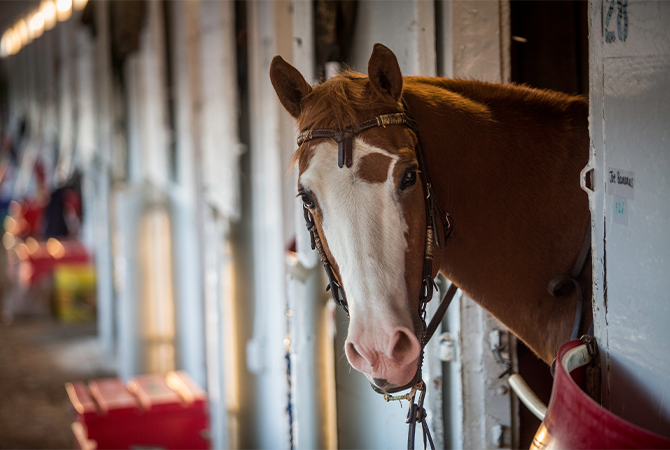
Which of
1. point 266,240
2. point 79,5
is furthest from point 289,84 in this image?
point 79,5

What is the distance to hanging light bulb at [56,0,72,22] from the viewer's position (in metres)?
7.14

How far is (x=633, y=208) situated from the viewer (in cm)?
105

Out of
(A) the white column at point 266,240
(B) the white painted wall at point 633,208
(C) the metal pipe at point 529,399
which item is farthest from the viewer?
(A) the white column at point 266,240

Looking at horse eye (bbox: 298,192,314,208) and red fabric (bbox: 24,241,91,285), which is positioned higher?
horse eye (bbox: 298,192,314,208)

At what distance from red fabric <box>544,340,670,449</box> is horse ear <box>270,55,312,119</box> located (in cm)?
86

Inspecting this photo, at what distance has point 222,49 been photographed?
130 inches

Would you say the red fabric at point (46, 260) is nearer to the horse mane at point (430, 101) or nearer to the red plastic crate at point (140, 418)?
the red plastic crate at point (140, 418)

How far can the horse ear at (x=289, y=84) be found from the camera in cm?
143

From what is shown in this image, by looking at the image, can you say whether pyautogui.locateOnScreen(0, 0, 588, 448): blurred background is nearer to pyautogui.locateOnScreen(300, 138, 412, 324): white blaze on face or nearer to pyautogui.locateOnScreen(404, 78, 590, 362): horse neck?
pyautogui.locateOnScreen(404, 78, 590, 362): horse neck

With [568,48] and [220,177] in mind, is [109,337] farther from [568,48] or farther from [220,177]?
[568,48]

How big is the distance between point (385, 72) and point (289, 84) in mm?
252

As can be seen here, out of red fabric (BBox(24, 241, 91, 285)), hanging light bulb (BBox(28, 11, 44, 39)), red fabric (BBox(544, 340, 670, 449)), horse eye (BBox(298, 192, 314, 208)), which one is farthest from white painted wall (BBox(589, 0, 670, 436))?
hanging light bulb (BBox(28, 11, 44, 39))

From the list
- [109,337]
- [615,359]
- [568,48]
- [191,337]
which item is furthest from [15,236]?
[615,359]

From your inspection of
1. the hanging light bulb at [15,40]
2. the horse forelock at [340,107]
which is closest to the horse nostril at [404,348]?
the horse forelock at [340,107]
